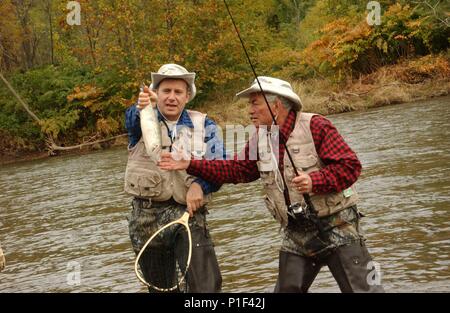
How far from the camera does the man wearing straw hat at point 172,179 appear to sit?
17.1 feet

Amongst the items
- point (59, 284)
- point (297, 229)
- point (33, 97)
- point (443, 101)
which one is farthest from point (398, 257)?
point (33, 97)

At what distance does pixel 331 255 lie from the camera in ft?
15.4

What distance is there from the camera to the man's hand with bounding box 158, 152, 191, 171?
5012 millimetres

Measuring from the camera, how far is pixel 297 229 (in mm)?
4797

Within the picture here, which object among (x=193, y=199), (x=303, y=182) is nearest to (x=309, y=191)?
(x=303, y=182)

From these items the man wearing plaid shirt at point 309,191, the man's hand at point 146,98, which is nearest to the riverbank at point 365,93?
the man's hand at point 146,98

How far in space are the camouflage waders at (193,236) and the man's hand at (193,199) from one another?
102 mm

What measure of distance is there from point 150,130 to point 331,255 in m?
1.51

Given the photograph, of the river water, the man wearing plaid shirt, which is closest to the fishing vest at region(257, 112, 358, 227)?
the man wearing plaid shirt

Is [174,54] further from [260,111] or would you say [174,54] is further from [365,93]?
[260,111]

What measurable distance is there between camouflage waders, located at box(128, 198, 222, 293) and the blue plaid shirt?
0.71 feet

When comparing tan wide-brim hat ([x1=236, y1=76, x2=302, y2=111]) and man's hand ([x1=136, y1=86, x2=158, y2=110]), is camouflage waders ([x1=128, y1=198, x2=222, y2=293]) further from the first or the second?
tan wide-brim hat ([x1=236, y1=76, x2=302, y2=111])
